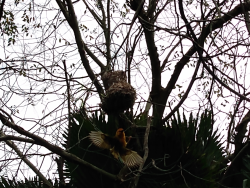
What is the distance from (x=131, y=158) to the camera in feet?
10.2

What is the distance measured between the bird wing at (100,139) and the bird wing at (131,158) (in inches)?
6.1

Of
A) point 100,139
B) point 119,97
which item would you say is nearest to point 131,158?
point 100,139

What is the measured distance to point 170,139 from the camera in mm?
3619

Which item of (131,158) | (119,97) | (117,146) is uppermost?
(119,97)

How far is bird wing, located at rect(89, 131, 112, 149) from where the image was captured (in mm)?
3052

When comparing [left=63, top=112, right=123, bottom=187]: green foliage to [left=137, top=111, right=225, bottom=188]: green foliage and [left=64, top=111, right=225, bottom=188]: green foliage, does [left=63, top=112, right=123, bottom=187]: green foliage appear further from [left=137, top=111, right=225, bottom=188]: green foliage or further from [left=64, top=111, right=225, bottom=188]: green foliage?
[left=137, top=111, right=225, bottom=188]: green foliage

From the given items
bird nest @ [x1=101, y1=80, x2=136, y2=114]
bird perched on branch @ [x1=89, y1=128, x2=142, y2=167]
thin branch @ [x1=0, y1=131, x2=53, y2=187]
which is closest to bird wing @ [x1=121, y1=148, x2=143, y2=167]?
bird perched on branch @ [x1=89, y1=128, x2=142, y2=167]

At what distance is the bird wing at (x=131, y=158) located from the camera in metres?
3.04

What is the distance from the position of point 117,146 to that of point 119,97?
44cm

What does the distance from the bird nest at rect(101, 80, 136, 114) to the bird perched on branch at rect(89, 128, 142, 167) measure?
28 centimetres

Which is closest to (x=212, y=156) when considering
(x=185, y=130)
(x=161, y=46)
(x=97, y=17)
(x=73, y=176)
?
(x=185, y=130)

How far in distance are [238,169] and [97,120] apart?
1454mm

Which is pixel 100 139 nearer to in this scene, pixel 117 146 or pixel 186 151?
pixel 117 146

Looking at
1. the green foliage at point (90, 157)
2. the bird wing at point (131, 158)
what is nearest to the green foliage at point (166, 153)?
the green foliage at point (90, 157)
